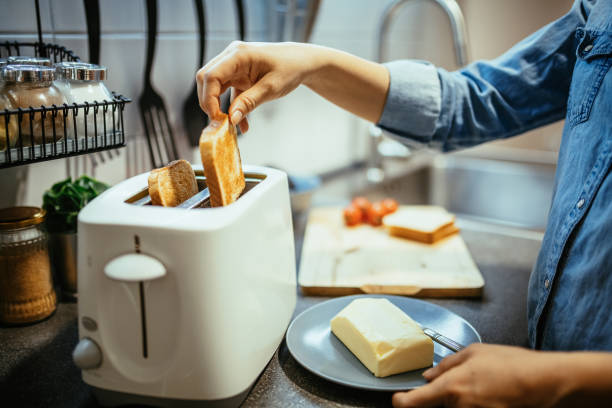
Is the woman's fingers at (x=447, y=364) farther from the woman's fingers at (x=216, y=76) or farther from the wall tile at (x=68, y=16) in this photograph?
the wall tile at (x=68, y=16)

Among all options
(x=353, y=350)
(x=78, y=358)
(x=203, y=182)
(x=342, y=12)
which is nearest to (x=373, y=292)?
(x=353, y=350)

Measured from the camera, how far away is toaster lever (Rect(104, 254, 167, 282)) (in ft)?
1.63

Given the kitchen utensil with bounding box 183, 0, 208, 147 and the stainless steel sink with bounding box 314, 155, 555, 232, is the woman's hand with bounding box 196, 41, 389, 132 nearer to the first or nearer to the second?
the kitchen utensil with bounding box 183, 0, 208, 147

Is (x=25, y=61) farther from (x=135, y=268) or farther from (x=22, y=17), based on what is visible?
(x=135, y=268)

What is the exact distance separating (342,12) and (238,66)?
3.95ft

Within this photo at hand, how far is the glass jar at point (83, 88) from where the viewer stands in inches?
29.0

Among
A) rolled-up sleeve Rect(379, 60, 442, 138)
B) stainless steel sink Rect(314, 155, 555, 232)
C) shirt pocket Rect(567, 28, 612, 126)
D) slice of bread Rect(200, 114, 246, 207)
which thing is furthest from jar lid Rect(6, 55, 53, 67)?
stainless steel sink Rect(314, 155, 555, 232)

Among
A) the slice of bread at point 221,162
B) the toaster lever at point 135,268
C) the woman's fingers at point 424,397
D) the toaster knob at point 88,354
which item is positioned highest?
the slice of bread at point 221,162

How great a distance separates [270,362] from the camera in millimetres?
709

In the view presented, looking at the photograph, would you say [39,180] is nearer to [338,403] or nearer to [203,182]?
[203,182]

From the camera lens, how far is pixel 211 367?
0.55 metres

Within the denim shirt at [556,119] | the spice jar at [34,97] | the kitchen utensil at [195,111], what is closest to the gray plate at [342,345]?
the denim shirt at [556,119]

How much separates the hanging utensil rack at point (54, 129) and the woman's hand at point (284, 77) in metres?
0.17

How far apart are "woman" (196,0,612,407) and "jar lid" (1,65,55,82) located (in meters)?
0.21
